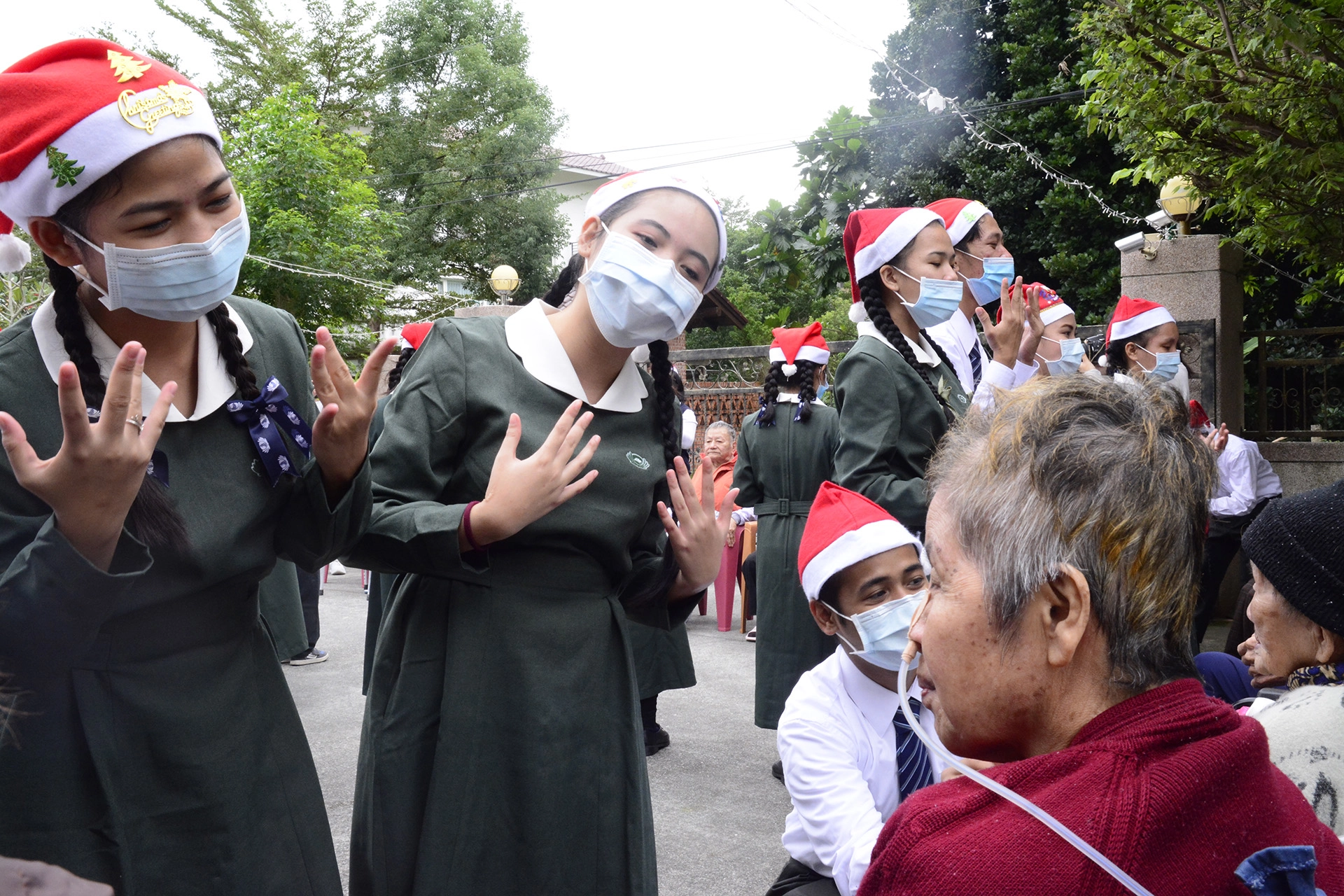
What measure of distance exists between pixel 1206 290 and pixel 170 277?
27.8ft

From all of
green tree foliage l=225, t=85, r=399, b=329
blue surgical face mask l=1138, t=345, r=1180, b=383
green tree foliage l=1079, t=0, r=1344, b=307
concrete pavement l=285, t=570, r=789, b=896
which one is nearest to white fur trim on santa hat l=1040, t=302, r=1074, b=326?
blue surgical face mask l=1138, t=345, r=1180, b=383

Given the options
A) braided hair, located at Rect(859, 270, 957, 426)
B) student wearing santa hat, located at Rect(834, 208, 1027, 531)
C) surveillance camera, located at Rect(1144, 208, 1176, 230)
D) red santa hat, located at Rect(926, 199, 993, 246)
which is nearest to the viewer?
student wearing santa hat, located at Rect(834, 208, 1027, 531)

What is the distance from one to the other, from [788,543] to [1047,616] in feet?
13.9

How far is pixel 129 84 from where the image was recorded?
1728 millimetres

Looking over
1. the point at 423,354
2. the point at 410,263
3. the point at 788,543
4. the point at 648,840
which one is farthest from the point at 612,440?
the point at 410,263

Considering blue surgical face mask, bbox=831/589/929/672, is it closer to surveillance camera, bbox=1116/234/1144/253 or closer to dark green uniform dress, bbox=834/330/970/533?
dark green uniform dress, bbox=834/330/970/533

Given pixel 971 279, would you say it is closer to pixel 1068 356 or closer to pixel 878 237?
pixel 878 237

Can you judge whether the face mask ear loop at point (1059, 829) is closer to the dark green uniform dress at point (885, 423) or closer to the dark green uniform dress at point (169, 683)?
the dark green uniform dress at point (169, 683)

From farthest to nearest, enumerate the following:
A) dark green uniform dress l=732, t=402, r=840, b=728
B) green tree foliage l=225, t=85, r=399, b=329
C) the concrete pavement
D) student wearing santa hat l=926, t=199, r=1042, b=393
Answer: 1. green tree foliage l=225, t=85, r=399, b=329
2. dark green uniform dress l=732, t=402, r=840, b=728
3. the concrete pavement
4. student wearing santa hat l=926, t=199, r=1042, b=393

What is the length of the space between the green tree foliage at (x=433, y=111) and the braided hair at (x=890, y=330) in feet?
79.4

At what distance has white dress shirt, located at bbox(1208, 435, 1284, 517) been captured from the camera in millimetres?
6793

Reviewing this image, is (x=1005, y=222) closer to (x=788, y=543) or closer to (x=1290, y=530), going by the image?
(x=788, y=543)

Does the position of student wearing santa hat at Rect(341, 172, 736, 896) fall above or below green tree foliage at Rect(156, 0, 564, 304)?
below

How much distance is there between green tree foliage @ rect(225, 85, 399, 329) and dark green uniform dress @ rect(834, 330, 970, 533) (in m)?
16.3
